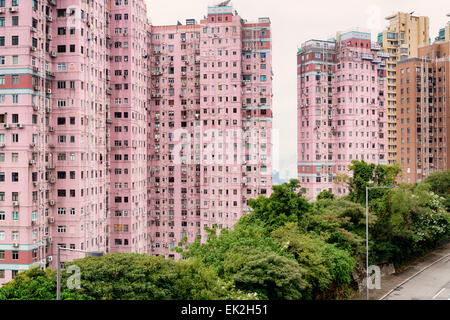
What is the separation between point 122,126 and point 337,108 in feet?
80.2

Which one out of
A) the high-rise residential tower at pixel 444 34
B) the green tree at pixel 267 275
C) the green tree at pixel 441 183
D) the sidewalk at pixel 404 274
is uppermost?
the high-rise residential tower at pixel 444 34

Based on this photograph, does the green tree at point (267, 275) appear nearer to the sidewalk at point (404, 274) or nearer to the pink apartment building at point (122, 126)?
the sidewalk at point (404, 274)

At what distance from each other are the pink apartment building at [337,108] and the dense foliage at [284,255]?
1851 centimetres

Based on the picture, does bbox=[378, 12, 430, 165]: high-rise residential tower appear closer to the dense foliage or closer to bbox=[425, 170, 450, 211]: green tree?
bbox=[425, 170, 450, 211]: green tree

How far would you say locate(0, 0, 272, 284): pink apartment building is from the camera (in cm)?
2494

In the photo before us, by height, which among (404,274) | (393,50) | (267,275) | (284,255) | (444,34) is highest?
(393,50)

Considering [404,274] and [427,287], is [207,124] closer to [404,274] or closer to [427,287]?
[404,274]

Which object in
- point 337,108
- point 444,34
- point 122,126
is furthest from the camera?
point 444,34

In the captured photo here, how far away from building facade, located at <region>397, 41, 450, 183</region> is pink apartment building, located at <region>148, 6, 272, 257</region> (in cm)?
1938

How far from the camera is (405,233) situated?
23094 millimetres

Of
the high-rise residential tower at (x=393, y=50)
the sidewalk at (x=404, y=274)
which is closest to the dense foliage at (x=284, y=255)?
the sidewalk at (x=404, y=274)

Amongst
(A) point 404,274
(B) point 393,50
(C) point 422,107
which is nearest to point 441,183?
(A) point 404,274

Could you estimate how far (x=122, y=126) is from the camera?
3525cm

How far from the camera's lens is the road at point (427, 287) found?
710 inches
